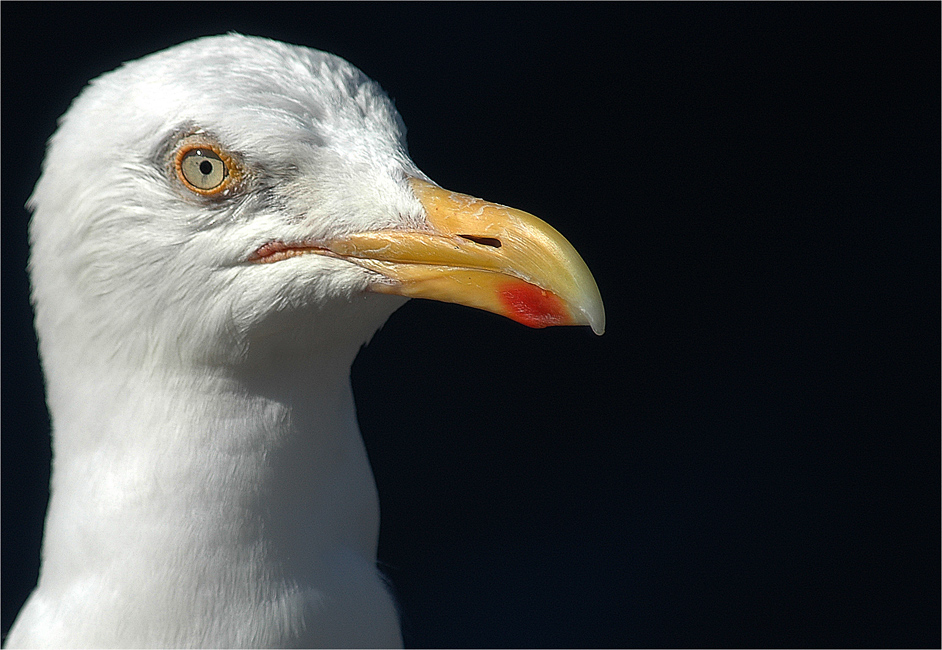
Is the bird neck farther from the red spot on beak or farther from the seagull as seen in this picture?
the red spot on beak

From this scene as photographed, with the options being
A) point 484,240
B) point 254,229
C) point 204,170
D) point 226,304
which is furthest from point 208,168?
point 484,240

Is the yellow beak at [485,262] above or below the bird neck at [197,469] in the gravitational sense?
above

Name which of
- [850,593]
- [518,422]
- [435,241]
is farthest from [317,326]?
[850,593]

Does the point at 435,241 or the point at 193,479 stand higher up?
the point at 435,241

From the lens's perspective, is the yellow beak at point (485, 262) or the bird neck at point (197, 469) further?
the bird neck at point (197, 469)

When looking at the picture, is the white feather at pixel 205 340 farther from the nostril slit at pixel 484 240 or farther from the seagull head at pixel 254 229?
the nostril slit at pixel 484 240

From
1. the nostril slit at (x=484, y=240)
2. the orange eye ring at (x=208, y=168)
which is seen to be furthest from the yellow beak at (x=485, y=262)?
the orange eye ring at (x=208, y=168)

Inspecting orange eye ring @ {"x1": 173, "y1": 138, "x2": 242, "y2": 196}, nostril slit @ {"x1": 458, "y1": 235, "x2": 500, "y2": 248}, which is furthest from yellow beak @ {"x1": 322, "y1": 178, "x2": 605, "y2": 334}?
orange eye ring @ {"x1": 173, "y1": 138, "x2": 242, "y2": 196}

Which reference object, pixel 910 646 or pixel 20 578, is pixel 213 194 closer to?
pixel 20 578
